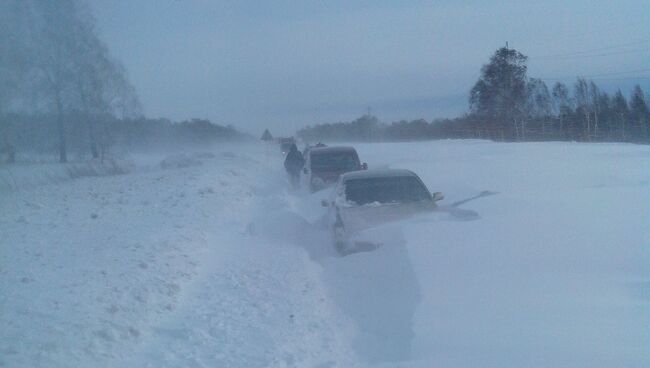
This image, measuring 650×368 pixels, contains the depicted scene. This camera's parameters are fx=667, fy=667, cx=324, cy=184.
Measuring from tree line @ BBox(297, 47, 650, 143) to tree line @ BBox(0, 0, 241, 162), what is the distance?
28007 millimetres

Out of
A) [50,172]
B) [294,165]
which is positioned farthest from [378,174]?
[50,172]

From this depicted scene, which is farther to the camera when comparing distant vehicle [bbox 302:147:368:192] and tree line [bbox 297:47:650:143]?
tree line [bbox 297:47:650:143]

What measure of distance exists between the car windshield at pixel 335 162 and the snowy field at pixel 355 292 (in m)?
6.99

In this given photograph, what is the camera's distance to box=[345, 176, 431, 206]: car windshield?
1121 cm

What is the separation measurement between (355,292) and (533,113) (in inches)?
2159

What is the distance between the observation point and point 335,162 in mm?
20500

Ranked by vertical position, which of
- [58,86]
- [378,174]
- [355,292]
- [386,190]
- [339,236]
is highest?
[58,86]

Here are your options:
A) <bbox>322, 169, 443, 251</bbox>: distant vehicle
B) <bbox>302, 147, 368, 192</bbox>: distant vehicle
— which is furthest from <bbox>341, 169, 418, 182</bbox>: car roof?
<bbox>302, 147, 368, 192</bbox>: distant vehicle

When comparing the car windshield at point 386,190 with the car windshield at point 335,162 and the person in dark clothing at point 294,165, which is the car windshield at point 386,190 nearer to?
the car windshield at point 335,162

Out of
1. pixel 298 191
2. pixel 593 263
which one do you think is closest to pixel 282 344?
pixel 593 263

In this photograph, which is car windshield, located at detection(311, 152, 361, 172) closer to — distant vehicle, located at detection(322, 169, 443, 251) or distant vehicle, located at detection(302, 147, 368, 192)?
distant vehicle, located at detection(302, 147, 368, 192)

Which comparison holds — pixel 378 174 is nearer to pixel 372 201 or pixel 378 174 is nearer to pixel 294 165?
pixel 372 201

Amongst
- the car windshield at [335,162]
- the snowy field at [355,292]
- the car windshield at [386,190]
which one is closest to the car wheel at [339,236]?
the snowy field at [355,292]

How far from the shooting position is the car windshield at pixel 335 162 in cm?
2027
